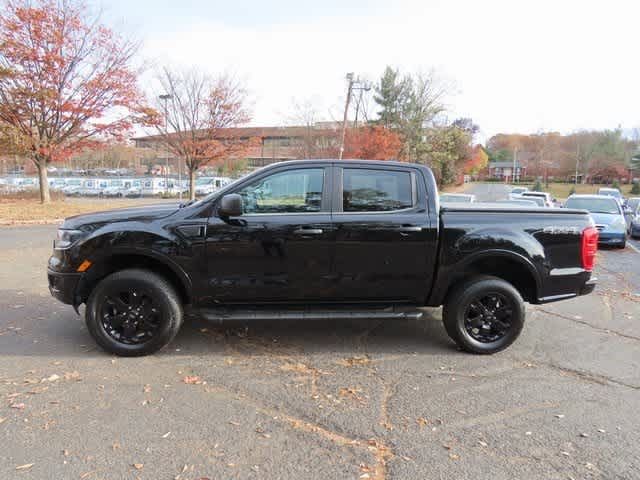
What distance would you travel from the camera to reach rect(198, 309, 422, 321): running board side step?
418 cm

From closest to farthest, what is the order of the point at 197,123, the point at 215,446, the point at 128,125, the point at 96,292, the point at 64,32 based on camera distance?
the point at 215,446 < the point at 96,292 < the point at 64,32 < the point at 128,125 < the point at 197,123

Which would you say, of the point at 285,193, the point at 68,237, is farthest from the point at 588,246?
the point at 68,237

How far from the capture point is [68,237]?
4.23 m

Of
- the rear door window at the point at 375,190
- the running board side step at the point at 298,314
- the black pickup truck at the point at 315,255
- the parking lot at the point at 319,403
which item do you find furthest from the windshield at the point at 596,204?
the running board side step at the point at 298,314

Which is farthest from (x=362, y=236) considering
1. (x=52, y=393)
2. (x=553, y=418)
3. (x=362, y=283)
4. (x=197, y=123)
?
(x=197, y=123)

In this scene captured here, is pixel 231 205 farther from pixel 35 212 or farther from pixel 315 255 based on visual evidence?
pixel 35 212

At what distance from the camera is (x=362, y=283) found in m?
4.30

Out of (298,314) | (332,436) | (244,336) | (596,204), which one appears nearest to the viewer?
(332,436)

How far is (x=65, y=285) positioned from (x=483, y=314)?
4024 mm

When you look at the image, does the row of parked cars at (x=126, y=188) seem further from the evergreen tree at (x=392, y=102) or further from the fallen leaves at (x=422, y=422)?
the fallen leaves at (x=422, y=422)

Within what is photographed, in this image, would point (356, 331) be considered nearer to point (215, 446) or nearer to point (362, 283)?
point (362, 283)

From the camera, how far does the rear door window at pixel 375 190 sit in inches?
170

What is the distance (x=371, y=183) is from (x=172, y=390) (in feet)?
8.39

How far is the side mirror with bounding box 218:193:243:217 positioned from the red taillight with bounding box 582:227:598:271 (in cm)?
336
